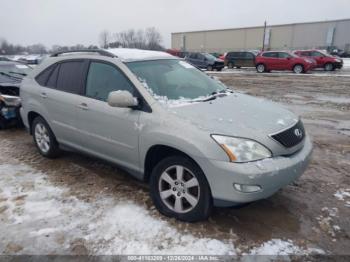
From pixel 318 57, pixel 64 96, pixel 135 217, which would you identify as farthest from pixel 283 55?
pixel 135 217

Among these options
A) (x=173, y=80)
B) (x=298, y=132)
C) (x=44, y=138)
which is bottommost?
(x=44, y=138)

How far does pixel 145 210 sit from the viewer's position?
3469mm

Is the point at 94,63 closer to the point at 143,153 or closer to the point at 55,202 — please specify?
the point at 143,153

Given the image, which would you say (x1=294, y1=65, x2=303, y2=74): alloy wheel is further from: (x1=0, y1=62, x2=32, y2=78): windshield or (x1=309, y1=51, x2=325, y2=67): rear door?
(x1=0, y1=62, x2=32, y2=78): windshield

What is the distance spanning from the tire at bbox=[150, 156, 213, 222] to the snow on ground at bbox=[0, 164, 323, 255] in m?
0.18

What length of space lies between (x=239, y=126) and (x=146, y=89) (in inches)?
44.6

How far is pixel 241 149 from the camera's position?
2801 millimetres

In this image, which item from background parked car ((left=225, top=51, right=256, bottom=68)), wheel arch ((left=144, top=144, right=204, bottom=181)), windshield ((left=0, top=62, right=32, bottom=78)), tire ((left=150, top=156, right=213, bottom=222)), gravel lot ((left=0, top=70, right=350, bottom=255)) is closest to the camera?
gravel lot ((left=0, top=70, right=350, bottom=255))

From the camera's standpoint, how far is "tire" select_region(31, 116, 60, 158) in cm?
484

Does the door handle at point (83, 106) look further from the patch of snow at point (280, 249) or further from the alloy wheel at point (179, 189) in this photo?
the patch of snow at point (280, 249)

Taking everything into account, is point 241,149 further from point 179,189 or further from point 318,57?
point 318,57

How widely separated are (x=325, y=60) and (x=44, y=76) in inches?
919

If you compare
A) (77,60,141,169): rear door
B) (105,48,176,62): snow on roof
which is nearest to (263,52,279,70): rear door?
(105,48,176,62): snow on roof

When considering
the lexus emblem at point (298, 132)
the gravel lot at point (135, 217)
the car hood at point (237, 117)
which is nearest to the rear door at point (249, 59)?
the gravel lot at point (135, 217)
